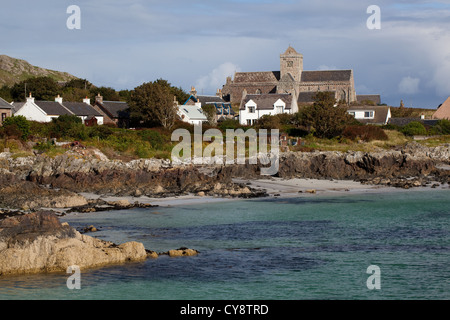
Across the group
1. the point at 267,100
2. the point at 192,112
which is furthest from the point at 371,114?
the point at 192,112

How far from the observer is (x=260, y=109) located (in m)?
76.9

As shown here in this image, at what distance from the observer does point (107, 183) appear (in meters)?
35.5

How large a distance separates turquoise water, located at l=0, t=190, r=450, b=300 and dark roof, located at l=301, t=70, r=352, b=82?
74223 millimetres

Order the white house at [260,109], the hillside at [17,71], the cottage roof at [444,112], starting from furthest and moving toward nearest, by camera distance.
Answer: the hillside at [17,71], the cottage roof at [444,112], the white house at [260,109]

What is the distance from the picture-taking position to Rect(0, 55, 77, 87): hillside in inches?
4363

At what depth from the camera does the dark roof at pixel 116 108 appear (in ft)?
213

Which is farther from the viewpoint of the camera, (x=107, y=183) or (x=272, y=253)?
(x=107, y=183)

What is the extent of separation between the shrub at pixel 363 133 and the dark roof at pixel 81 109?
1071 inches

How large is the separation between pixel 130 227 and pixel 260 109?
5364 cm

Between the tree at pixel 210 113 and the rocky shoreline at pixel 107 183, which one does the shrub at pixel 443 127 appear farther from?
the tree at pixel 210 113

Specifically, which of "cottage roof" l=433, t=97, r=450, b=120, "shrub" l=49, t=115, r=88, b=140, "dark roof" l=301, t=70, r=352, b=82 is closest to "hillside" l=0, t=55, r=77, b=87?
"dark roof" l=301, t=70, r=352, b=82

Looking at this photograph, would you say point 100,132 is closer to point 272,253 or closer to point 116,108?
point 116,108

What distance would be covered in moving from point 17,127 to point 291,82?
66.0 metres

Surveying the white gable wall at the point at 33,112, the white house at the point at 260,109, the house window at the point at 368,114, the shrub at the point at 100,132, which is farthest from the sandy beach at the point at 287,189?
the house window at the point at 368,114
